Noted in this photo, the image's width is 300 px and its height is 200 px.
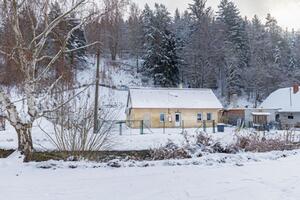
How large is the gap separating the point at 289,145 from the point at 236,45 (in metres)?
37.8

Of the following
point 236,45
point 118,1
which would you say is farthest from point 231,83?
point 118,1

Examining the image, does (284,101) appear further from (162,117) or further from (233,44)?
(233,44)

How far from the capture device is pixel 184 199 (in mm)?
5785

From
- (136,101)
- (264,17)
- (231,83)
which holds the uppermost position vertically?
(264,17)

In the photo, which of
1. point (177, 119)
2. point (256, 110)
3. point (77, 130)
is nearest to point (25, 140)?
point (77, 130)

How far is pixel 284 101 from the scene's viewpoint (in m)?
37.2

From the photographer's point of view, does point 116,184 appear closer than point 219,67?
Yes

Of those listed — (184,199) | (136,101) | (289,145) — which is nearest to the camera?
(184,199)

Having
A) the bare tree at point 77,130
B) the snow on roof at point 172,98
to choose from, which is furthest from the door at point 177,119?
the bare tree at point 77,130

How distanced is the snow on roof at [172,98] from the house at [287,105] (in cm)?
715

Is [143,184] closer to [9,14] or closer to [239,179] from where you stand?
[239,179]

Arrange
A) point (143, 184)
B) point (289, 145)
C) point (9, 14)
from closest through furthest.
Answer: point (143, 184), point (9, 14), point (289, 145)

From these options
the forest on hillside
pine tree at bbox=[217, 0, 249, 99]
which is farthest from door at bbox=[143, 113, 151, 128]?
pine tree at bbox=[217, 0, 249, 99]

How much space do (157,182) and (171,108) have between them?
1038 inches
